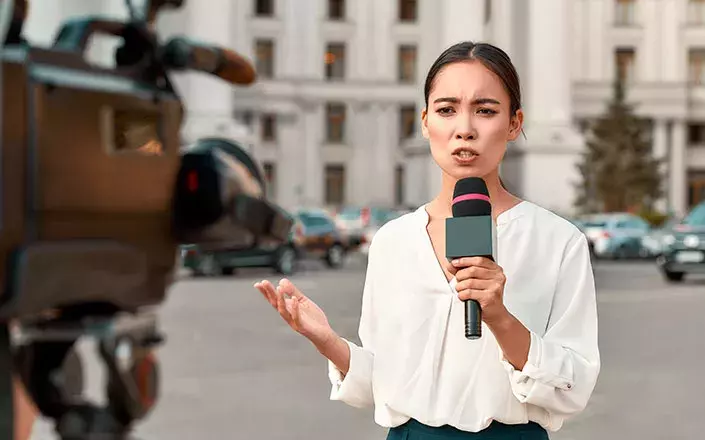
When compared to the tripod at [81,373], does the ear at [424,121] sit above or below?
above

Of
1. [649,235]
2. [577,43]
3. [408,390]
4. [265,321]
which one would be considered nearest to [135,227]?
[408,390]

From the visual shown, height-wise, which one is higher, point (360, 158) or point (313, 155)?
point (313, 155)

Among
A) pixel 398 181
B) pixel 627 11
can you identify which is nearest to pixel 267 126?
pixel 398 181

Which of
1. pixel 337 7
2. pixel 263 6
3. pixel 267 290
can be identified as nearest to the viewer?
pixel 267 290

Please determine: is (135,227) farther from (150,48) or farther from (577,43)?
(577,43)

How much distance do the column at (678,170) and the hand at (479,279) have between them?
6857 cm

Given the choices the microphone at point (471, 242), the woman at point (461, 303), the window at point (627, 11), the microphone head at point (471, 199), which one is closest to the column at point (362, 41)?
the window at point (627, 11)

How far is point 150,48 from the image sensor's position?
142 centimetres

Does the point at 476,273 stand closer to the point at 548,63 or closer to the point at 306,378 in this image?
the point at 306,378

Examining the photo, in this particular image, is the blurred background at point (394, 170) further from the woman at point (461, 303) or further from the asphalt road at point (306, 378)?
the woman at point (461, 303)

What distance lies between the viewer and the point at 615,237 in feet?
110

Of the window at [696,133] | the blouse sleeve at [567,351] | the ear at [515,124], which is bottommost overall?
the window at [696,133]

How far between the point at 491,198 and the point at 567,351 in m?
0.34

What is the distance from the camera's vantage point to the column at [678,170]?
6862 cm
